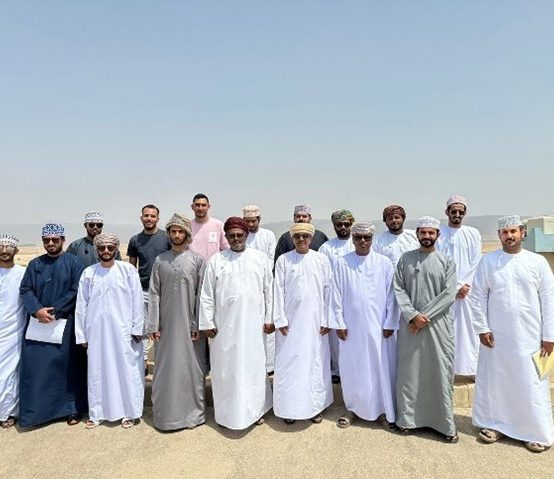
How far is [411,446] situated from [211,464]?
1.68 metres

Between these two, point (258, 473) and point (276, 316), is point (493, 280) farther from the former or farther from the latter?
point (258, 473)

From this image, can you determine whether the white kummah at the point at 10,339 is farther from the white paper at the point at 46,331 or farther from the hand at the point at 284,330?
the hand at the point at 284,330

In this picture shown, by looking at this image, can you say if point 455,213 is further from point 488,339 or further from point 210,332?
point 210,332

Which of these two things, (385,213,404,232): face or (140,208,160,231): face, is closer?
(385,213,404,232): face

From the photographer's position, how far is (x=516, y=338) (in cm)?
347

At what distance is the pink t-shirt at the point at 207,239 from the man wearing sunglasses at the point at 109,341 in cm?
118

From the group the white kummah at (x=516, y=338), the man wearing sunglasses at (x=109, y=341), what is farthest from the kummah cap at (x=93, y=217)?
the white kummah at (x=516, y=338)

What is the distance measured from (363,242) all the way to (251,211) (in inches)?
76.4

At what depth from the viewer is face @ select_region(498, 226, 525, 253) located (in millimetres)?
3543

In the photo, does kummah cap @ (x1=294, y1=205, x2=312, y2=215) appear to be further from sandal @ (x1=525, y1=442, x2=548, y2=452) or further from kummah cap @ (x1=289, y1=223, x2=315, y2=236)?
sandal @ (x1=525, y1=442, x2=548, y2=452)

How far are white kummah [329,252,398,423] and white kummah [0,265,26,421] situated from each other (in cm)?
318

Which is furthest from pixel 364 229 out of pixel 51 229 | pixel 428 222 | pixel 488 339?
pixel 51 229

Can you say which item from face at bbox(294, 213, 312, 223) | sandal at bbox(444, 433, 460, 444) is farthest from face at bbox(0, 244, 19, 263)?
sandal at bbox(444, 433, 460, 444)

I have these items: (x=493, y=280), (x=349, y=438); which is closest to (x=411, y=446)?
(x=349, y=438)
